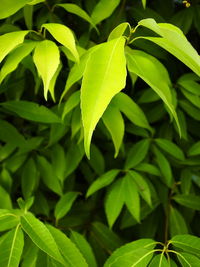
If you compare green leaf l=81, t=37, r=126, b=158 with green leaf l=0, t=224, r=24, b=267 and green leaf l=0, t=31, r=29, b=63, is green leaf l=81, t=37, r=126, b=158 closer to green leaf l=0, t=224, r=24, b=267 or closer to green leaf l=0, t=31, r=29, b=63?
green leaf l=0, t=31, r=29, b=63

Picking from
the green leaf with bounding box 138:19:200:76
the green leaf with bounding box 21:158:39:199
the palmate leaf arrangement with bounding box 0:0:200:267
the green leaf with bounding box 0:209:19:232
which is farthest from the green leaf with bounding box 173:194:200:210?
the green leaf with bounding box 138:19:200:76

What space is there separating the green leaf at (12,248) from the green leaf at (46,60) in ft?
1.09

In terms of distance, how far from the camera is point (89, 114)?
1.97 ft

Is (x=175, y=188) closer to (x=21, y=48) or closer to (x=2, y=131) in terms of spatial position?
(x=2, y=131)

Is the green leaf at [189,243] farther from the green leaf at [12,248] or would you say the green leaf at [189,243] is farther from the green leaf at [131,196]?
the green leaf at [12,248]

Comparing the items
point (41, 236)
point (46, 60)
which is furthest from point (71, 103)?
point (41, 236)

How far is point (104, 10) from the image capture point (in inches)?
41.0

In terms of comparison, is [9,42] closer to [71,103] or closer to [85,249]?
[71,103]

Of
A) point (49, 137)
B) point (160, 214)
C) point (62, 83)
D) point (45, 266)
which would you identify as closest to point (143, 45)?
point (62, 83)

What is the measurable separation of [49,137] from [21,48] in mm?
426

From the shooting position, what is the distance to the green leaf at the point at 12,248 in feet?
2.57

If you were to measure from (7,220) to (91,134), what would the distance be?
0.37 m

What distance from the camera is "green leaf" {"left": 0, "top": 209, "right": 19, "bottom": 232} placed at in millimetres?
848

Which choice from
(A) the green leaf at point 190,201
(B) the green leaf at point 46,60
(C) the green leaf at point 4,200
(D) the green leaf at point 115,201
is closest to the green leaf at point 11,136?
(C) the green leaf at point 4,200
